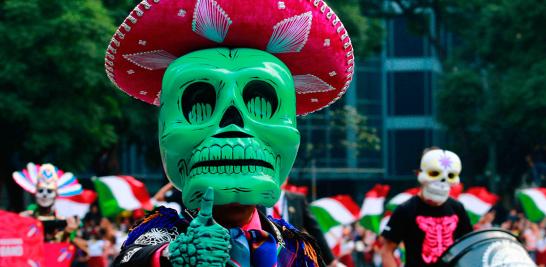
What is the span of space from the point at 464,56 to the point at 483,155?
415cm

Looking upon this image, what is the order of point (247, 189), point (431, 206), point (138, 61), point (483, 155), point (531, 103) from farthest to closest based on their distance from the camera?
point (483, 155) < point (531, 103) < point (431, 206) < point (138, 61) < point (247, 189)

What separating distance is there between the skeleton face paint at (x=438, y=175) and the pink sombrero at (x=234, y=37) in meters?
3.99

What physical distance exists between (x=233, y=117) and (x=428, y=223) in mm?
4470

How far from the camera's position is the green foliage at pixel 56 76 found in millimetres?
20188

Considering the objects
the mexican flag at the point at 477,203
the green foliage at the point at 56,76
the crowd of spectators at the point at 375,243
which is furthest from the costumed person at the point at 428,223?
the green foliage at the point at 56,76

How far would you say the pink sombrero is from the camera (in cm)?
346

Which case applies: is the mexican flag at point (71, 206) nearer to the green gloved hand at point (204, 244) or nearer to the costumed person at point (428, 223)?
the costumed person at point (428, 223)

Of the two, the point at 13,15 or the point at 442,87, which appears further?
the point at 442,87

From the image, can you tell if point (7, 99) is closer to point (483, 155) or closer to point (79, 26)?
point (79, 26)

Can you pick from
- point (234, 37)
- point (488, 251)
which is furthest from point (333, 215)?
point (234, 37)

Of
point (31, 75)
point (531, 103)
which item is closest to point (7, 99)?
point (31, 75)

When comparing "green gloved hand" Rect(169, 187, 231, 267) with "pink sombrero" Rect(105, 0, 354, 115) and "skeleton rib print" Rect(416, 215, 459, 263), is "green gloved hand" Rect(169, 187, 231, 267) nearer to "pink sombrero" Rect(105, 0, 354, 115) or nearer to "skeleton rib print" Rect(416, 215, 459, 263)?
"pink sombrero" Rect(105, 0, 354, 115)

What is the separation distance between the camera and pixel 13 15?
66.8 ft

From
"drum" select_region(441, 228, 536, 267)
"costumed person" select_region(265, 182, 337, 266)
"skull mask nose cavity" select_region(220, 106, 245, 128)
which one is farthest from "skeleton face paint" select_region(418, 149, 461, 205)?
"skull mask nose cavity" select_region(220, 106, 245, 128)
